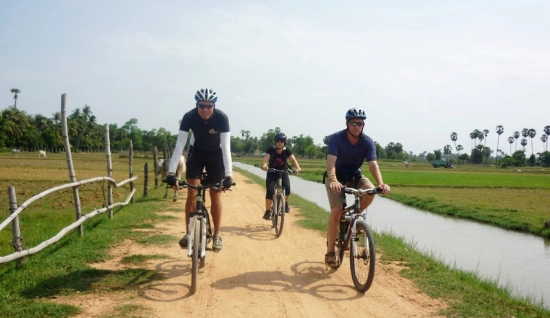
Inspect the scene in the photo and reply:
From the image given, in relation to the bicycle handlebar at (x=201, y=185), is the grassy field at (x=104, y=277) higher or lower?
lower

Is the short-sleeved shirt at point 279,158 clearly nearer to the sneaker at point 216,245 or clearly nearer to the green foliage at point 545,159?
the sneaker at point 216,245

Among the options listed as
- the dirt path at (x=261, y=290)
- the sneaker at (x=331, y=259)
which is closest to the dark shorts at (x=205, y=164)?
the dirt path at (x=261, y=290)

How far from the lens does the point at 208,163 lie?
19.7 feet

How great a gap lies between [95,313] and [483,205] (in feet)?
62.4

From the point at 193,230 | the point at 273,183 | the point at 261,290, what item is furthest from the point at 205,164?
the point at 273,183

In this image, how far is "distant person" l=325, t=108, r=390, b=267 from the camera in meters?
5.72

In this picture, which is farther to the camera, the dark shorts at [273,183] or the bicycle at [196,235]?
the dark shorts at [273,183]

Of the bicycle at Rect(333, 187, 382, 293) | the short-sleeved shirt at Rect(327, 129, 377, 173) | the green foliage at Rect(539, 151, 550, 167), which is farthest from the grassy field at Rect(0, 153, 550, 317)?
the green foliage at Rect(539, 151, 550, 167)

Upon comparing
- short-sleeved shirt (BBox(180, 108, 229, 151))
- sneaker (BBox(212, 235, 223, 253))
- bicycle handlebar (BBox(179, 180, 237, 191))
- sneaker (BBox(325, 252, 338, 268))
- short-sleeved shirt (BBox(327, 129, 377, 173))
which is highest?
short-sleeved shirt (BBox(180, 108, 229, 151))

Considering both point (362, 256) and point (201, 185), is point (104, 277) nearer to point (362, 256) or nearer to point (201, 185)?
point (201, 185)

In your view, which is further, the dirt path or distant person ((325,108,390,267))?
distant person ((325,108,390,267))

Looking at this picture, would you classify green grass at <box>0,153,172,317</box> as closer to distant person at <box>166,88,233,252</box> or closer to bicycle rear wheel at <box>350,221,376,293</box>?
distant person at <box>166,88,233,252</box>

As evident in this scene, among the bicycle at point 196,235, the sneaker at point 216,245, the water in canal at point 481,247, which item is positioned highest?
the bicycle at point 196,235

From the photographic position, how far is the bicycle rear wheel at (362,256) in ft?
17.0
